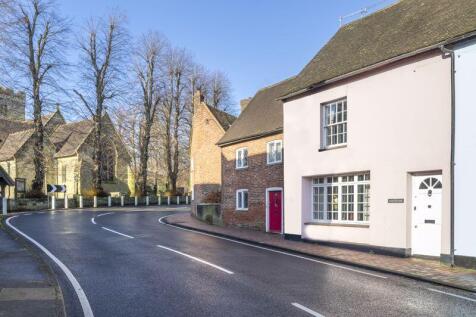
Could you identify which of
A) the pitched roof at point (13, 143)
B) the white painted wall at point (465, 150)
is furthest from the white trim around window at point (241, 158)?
the pitched roof at point (13, 143)

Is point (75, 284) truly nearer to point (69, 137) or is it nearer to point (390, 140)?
point (390, 140)

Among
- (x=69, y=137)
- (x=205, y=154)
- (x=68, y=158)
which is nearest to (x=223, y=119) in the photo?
(x=205, y=154)

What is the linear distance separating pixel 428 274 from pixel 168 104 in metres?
46.4

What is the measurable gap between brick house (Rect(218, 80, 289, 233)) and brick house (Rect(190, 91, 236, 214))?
15.0 feet

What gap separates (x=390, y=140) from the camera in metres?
13.5

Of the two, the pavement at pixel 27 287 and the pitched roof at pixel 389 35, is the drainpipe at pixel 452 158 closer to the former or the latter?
the pitched roof at pixel 389 35

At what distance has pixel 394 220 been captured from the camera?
43.2 ft

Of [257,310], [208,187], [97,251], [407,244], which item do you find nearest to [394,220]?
[407,244]

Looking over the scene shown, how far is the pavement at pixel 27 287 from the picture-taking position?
6.52 m

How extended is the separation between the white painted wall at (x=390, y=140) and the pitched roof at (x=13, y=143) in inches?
1936

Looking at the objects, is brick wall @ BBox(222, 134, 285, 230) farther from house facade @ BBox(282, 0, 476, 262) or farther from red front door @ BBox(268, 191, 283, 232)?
house facade @ BBox(282, 0, 476, 262)

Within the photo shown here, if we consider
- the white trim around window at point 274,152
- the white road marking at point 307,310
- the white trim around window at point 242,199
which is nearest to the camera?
the white road marking at point 307,310

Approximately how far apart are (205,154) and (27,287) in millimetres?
24051

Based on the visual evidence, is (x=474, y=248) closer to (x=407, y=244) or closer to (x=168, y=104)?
(x=407, y=244)
